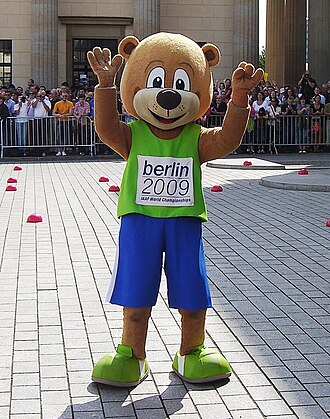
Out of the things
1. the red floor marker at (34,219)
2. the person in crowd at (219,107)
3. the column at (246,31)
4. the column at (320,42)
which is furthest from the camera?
the column at (320,42)

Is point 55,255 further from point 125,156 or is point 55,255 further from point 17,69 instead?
point 17,69

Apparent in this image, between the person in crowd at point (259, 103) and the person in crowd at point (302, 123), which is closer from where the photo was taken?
the person in crowd at point (259, 103)

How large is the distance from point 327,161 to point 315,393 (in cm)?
1997

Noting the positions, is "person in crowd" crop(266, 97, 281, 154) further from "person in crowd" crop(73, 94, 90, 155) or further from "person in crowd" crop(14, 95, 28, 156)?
"person in crowd" crop(14, 95, 28, 156)

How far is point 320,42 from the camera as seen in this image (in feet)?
128

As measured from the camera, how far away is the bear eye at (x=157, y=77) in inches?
225

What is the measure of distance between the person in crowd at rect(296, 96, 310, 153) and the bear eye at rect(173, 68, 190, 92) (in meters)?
22.3

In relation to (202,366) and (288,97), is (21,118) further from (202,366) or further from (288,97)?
(202,366)

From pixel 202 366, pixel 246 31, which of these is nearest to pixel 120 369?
pixel 202 366

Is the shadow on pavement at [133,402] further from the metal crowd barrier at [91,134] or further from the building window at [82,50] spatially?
the building window at [82,50]

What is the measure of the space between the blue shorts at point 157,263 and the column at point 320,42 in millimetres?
33782

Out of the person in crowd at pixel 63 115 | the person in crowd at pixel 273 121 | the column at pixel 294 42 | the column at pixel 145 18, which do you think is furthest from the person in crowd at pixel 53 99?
the column at pixel 294 42

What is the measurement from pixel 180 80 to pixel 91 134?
22.2 metres

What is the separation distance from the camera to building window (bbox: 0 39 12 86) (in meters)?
36.6
